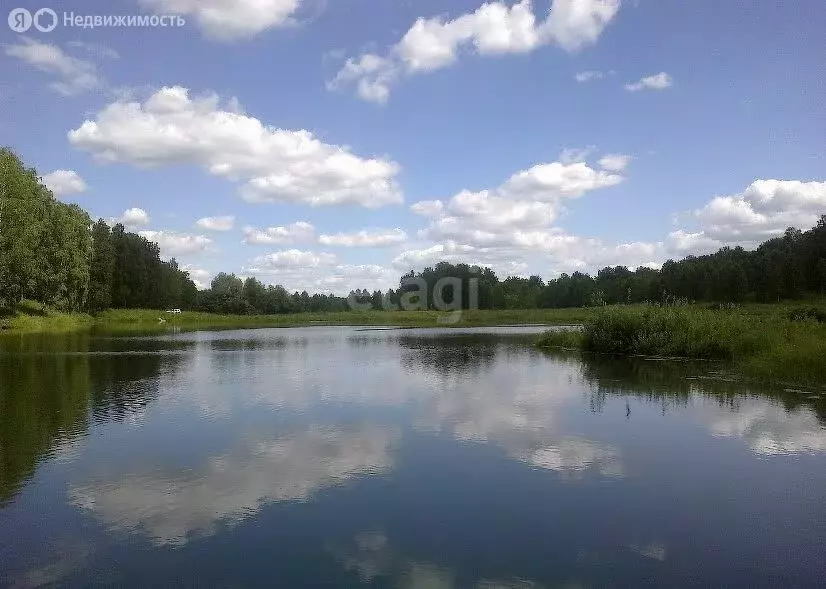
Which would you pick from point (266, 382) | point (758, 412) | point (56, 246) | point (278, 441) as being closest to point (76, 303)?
point (56, 246)

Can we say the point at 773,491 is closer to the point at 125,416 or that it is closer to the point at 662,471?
the point at 662,471

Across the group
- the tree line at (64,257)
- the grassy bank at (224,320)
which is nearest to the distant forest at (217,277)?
the tree line at (64,257)

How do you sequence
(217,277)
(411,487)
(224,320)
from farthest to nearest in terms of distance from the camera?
(217,277), (224,320), (411,487)

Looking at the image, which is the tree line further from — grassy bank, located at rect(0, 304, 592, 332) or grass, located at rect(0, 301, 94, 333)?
grassy bank, located at rect(0, 304, 592, 332)

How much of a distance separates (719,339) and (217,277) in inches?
A: 4832

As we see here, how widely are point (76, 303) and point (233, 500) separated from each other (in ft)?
208

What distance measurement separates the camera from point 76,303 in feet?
205

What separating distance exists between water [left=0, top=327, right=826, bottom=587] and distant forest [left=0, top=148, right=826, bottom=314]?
15.8m

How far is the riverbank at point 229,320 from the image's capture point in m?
52.5

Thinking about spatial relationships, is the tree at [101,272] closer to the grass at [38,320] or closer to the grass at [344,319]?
the grass at [344,319]

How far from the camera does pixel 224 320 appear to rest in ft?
275

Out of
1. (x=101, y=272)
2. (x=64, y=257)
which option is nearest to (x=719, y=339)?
(x=64, y=257)

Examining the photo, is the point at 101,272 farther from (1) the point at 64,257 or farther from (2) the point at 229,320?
(2) the point at 229,320

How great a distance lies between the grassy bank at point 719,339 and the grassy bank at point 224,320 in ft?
96.2
